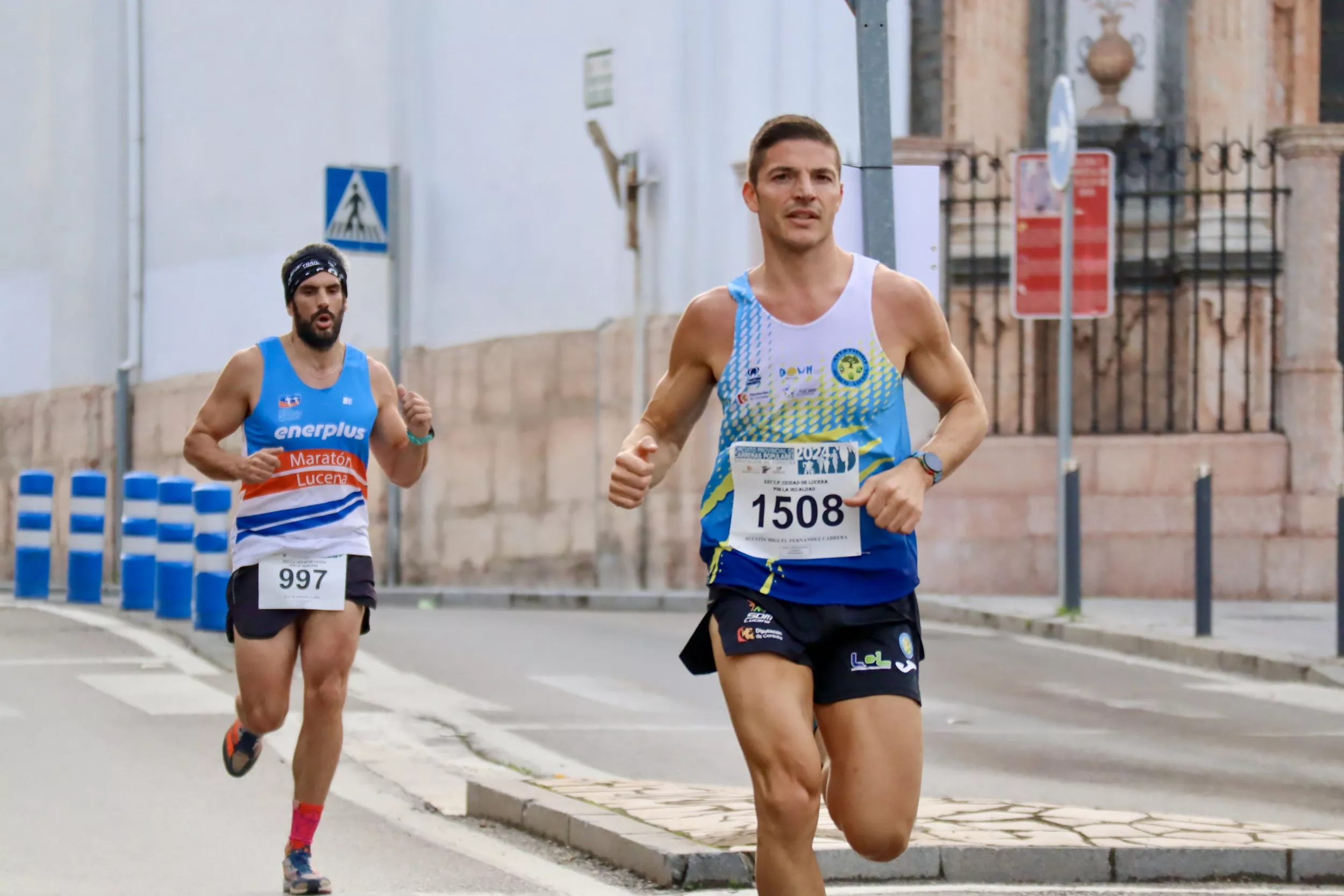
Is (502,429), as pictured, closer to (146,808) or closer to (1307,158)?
(1307,158)

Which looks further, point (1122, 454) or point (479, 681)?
point (1122, 454)

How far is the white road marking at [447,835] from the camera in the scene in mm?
6703

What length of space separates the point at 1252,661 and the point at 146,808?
693 cm

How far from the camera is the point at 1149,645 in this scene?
13.7m

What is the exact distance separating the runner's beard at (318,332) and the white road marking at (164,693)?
4036 millimetres

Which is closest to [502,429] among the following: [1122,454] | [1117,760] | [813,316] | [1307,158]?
[1122,454]

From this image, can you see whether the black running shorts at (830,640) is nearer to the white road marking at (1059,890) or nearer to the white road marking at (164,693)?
the white road marking at (1059,890)

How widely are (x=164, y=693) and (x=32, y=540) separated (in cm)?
739

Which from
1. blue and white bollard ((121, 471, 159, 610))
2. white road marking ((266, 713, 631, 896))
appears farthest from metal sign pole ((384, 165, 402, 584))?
white road marking ((266, 713, 631, 896))

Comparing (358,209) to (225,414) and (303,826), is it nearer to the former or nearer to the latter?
(225,414)

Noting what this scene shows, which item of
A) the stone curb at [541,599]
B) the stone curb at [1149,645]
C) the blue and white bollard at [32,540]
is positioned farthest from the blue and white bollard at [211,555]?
the stone curb at [1149,645]

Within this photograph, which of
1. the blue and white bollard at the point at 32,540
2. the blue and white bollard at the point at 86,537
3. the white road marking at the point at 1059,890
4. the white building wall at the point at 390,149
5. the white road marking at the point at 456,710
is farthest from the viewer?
the white building wall at the point at 390,149

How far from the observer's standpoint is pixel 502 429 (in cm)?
1995

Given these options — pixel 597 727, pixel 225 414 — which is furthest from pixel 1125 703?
pixel 225 414
